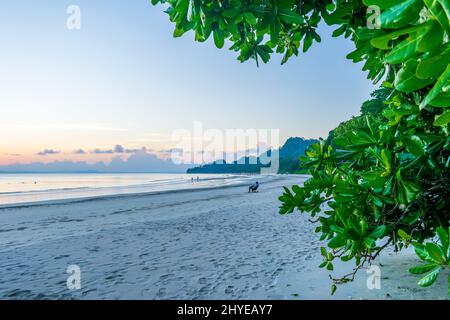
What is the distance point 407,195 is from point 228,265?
390 centimetres

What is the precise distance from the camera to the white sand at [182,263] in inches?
152

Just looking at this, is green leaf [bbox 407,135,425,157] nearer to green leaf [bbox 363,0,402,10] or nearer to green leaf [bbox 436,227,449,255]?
green leaf [bbox 436,227,449,255]

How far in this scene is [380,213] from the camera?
2.16m

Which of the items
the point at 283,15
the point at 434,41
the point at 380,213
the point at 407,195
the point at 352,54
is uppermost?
the point at 283,15

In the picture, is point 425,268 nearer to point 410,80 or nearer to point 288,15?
point 410,80

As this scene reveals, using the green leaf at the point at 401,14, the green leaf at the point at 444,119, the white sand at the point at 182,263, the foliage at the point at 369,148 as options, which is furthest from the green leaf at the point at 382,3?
the white sand at the point at 182,263

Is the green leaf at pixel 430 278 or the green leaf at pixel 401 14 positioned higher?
the green leaf at pixel 401 14

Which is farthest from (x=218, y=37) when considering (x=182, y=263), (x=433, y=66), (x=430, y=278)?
(x=182, y=263)

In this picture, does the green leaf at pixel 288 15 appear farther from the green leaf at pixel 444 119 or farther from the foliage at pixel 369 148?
the green leaf at pixel 444 119

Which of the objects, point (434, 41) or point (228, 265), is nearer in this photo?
point (434, 41)

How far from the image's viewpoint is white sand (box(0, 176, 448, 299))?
386 cm
